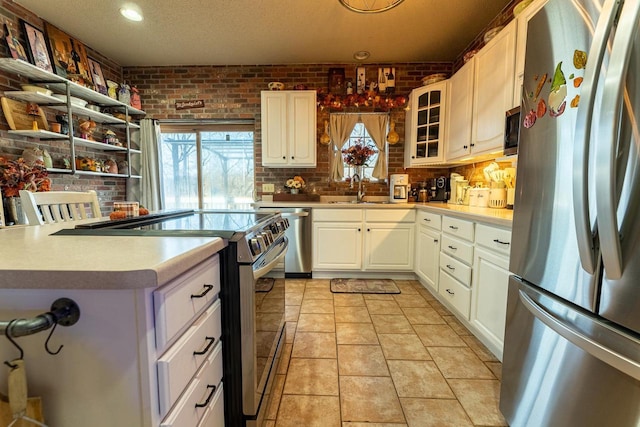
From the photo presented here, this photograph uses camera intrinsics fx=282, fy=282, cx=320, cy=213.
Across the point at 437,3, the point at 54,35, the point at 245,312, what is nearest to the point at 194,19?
the point at 54,35

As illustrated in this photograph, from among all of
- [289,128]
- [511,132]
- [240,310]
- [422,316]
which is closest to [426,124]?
[511,132]

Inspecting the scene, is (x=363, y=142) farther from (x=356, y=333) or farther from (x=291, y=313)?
(x=356, y=333)

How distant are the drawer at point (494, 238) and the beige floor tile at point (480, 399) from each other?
0.74 metres

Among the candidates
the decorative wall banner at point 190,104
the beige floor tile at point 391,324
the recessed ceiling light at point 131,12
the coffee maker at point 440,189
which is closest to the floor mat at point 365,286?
the beige floor tile at point 391,324

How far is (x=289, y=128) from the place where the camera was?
11.3 feet

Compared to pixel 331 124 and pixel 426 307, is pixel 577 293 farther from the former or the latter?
pixel 331 124

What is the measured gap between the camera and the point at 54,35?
110 inches

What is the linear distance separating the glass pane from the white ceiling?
990 millimetres

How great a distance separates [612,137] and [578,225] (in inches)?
9.5

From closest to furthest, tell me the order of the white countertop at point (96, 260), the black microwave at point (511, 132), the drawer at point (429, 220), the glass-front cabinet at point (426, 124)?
the white countertop at point (96, 260), the black microwave at point (511, 132), the drawer at point (429, 220), the glass-front cabinet at point (426, 124)

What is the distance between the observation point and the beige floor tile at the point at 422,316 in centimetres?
228

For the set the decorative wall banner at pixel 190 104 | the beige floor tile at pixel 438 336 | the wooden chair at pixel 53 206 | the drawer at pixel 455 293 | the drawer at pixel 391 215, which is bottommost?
the beige floor tile at pixel 438 336

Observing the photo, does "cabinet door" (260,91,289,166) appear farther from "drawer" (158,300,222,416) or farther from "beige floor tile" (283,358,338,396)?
"drawer" (158,300,222,416)

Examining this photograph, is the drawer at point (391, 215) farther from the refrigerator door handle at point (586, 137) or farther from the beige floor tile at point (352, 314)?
the refrigerator door handle at point (586, 137)
